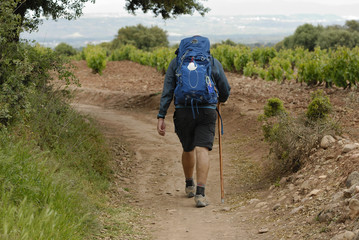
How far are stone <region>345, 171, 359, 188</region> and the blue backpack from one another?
73.3 inches

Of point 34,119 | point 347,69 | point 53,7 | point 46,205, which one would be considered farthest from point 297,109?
point 46,205

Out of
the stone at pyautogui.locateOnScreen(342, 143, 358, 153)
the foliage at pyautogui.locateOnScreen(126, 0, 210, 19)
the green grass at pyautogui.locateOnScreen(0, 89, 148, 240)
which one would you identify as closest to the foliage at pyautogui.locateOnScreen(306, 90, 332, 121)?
the stone at pyautogui.locateOnScreen(342, 143, 358, 153)

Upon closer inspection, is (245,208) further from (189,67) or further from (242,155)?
(242,155)

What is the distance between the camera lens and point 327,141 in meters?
6.63

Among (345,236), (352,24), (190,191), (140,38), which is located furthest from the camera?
(352,24)

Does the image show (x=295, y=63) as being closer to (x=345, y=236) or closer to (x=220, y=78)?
(x=220, y=78)

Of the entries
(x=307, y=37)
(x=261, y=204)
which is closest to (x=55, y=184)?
(x=261, y=204)

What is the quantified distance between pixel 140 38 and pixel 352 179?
60.8 meters

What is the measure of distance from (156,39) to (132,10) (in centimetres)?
5379

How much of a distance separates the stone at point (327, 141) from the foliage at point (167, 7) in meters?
7.05

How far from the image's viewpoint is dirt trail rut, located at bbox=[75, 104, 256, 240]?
17.3ft

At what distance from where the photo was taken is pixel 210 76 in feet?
20.0

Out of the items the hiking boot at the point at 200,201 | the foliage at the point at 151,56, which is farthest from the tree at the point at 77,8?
the foliage at the point at 151,56

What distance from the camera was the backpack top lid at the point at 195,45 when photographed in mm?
6098
